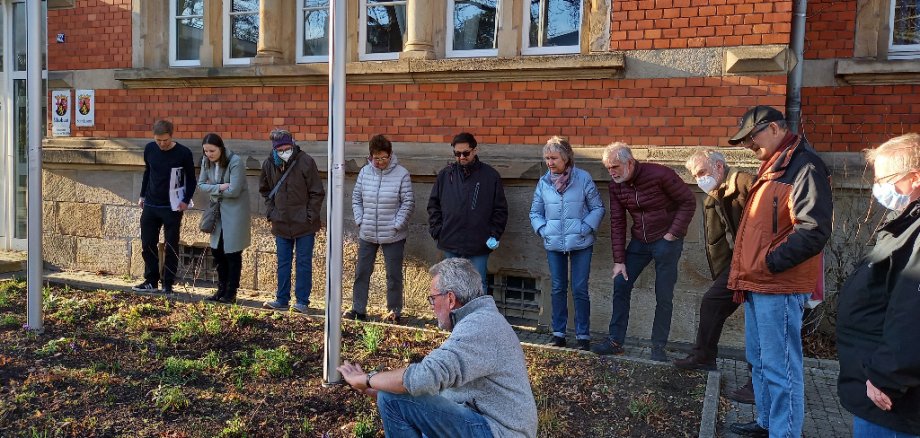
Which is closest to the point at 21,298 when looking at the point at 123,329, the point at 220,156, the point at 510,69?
the point at 123,329

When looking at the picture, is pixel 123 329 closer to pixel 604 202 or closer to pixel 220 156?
pixel 220 156

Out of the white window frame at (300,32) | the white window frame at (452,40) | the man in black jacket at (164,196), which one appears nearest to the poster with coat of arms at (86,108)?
the man in black jacket at (164,196)

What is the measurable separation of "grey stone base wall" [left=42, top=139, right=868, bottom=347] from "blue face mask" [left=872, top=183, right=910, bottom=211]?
11.3 ft

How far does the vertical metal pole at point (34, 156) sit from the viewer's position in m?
5.68

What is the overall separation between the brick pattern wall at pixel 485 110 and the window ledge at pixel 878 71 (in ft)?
2.02

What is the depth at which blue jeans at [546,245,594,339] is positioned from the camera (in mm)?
6086

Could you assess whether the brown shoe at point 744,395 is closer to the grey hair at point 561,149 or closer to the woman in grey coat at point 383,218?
the grey hair at point 561,149

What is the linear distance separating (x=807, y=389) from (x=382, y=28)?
5345 millimetres

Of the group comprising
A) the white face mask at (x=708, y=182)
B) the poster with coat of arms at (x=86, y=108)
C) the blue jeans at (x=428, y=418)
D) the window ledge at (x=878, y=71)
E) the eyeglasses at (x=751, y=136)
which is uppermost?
the window ledge at (x=878, y=71)

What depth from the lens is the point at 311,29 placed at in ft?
27.0

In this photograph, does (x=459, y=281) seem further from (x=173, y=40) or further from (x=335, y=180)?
(x=173, y=40)

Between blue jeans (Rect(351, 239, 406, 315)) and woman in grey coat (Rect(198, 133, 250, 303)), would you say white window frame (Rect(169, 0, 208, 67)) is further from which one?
blue jeans (Rect(351, 239, 406, 315))

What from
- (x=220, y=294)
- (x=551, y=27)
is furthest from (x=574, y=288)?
(x=220, y=294)

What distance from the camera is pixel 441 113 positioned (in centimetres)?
728
